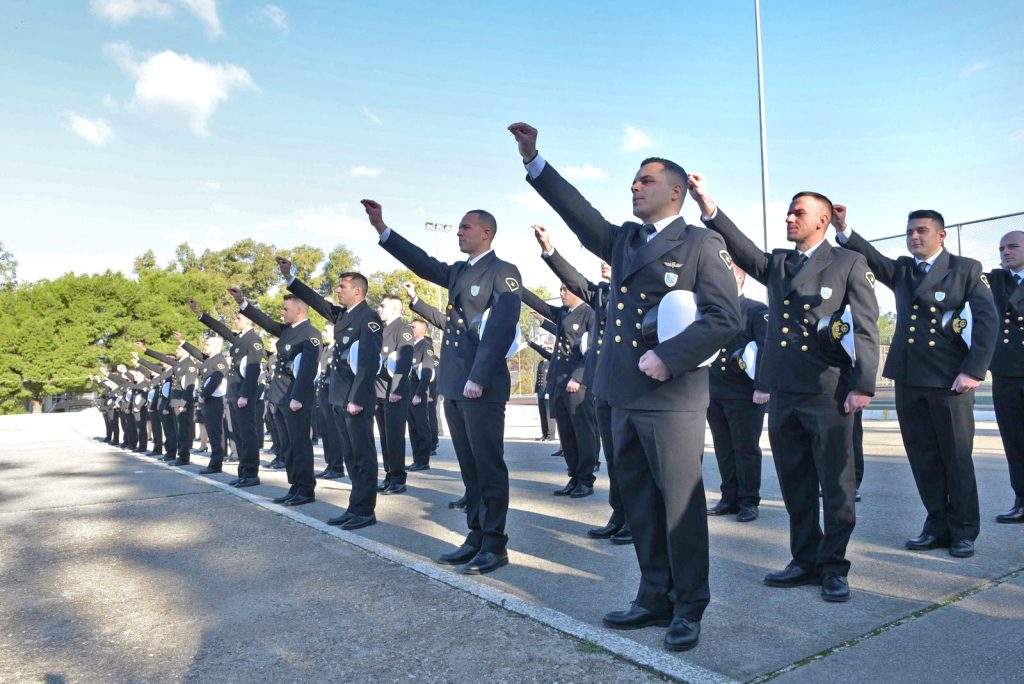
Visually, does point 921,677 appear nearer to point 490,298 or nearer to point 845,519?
point 845,519

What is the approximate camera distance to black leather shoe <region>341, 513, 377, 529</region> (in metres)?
6.22

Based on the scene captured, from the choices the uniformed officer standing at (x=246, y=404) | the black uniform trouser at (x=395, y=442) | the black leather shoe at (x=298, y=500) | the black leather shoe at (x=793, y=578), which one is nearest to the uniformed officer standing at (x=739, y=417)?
the black leather shoe at (x=793, y=578)

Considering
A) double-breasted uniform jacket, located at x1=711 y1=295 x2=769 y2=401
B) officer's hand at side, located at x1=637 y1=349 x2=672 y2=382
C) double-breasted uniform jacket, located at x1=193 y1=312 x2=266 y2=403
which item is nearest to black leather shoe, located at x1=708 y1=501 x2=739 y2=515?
double-breasted uniform jacket, located at x1=711 y1=295 x2=769 y2=401

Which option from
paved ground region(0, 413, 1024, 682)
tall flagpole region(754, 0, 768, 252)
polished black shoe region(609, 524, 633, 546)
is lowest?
paved ground region(0, 413, 1024, 682)

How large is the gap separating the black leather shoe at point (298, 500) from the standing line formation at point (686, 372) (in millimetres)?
23

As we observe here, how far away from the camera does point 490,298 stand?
5.15 m

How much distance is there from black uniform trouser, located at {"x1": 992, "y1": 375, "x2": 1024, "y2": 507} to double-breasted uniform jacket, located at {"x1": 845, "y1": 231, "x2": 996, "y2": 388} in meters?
1.17

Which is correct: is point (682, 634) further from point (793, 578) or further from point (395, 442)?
point (395, 442)

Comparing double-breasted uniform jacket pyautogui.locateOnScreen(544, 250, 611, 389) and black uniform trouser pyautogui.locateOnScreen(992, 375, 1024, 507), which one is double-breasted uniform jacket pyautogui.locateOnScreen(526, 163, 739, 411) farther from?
black uniform trouser pyautogui.locateOnScreen(992, 375, 1024, 507)

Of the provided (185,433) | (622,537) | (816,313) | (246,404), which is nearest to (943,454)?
(816,313)

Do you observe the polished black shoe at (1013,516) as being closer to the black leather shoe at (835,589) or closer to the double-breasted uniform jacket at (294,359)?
the black leather shoe at (835,589)

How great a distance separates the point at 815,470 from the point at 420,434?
24.7 feet

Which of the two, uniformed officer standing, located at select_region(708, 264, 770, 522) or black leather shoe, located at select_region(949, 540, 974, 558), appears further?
uniformed officer standing, located at select_region(708, 264, 770, 522)

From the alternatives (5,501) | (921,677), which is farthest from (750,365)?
(5,501)
